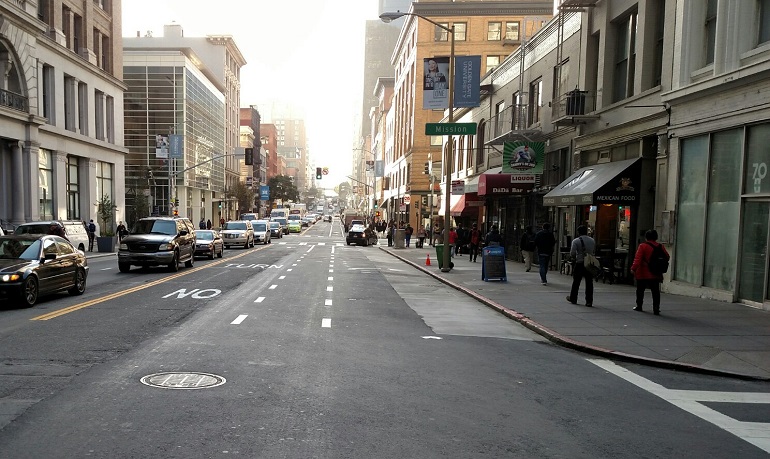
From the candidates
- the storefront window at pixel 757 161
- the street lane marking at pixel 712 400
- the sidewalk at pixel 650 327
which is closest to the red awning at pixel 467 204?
the sidewalk at pixel 650 327

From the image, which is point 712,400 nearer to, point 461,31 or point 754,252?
point 754,252

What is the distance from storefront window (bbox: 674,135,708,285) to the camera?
14023 millimetres

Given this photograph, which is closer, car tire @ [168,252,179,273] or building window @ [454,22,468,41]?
car tire @ [168,252,179,273]

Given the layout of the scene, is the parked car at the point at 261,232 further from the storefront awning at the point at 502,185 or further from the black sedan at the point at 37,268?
the black sedan at the point at 37,268

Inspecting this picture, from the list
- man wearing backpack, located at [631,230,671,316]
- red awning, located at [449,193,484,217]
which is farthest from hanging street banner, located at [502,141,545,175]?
man wearing backpack, located at [631,230,671,316]

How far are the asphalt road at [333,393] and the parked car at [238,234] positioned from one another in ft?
83.8

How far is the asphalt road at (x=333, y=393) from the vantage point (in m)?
4.69

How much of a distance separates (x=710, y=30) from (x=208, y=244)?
21.7 meters

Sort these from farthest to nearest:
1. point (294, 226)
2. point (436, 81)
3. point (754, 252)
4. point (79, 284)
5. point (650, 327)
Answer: point (294, 226)
point (436, 81)
point (79, 284)
point (754, 252)
point (650, 327)

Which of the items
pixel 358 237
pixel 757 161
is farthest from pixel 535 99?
pixel 358 237

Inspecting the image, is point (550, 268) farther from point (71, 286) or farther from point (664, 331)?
point (71, 286)

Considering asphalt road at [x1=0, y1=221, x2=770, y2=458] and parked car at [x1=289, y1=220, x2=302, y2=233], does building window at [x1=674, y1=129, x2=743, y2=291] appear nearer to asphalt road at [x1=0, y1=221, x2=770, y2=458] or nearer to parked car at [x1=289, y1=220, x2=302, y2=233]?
asphalt road at [x1=0, y1=221, x2=770, y2=458]

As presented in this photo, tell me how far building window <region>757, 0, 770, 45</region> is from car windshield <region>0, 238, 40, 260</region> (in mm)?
16589

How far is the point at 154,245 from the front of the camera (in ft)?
62.6
